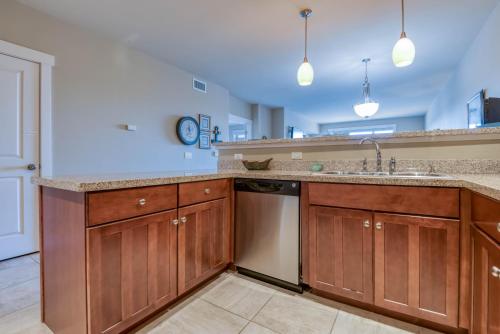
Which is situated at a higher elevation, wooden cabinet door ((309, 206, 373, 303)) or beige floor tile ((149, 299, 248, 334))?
wooden cabinet door ((309, 206, 373, 303))

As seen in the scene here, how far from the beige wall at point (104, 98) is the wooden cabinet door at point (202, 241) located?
6.28ft

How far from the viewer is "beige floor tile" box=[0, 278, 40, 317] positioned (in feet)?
5.10

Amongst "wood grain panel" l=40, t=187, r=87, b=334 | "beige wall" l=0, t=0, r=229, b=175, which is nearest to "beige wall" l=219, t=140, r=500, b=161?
"wood grain panel" l=40, t=187, r=87, b=334

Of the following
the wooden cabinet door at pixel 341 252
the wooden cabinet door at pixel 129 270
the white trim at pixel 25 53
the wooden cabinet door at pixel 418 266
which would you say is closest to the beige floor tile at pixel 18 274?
the wooden cabinet door at pixel 129 270

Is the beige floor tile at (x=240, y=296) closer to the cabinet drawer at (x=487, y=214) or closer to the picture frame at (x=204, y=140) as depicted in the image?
the cabinet drawer at (x=487, y=214)

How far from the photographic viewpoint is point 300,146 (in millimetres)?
2246

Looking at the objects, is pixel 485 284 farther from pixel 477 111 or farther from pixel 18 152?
pixel 18 152

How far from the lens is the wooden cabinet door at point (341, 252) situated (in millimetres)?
1458

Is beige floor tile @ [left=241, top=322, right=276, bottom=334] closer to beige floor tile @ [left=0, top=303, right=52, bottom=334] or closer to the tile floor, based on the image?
the tile floor

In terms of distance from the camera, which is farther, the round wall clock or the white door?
the round wall clock

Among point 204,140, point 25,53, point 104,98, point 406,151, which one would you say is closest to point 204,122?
point 204,140

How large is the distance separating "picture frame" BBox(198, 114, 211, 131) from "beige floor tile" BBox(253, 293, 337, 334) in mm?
3315

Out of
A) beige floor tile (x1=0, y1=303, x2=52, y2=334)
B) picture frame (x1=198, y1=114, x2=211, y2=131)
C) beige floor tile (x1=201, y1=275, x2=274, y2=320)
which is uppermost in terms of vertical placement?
picture frame (x1=198, y1=114, x2=211, y2=131)

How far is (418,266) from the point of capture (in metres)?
1.32
